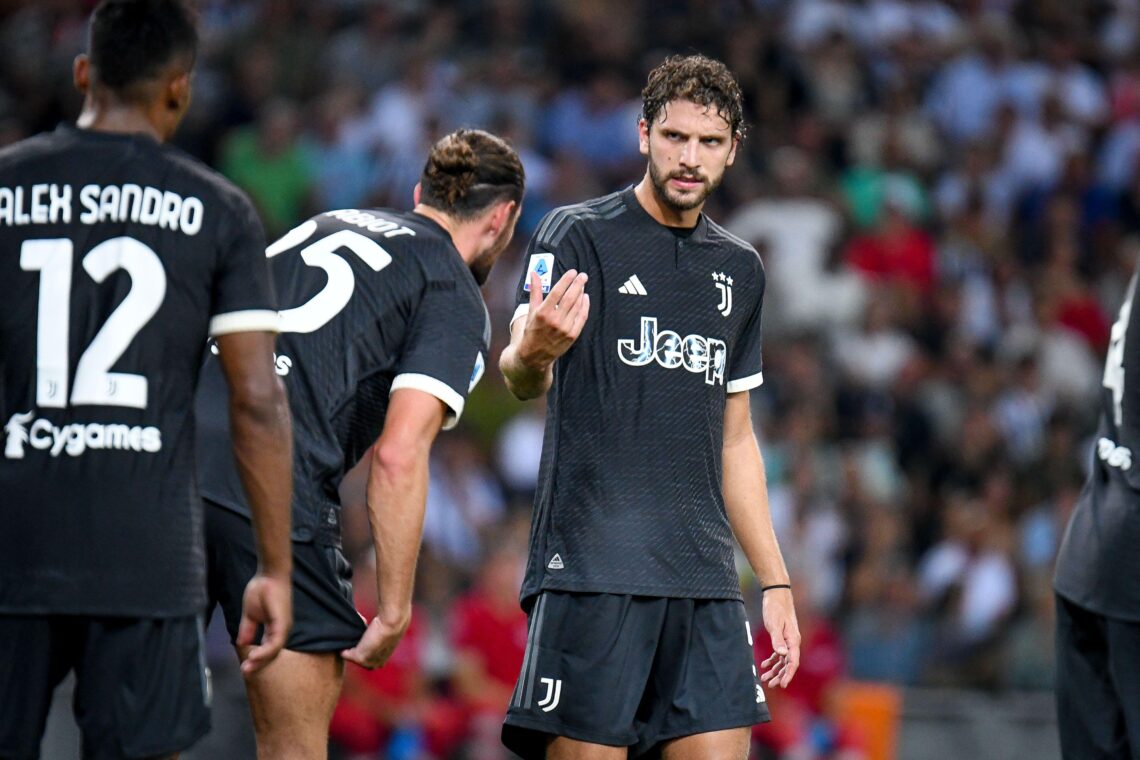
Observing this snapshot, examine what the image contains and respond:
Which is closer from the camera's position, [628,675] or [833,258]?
[628,675]

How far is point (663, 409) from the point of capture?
5.62 meters

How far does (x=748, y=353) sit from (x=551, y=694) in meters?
1.35

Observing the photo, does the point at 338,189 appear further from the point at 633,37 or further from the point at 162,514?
the point at 162,514

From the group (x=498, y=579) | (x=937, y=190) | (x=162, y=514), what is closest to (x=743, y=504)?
(x=162, y=514)

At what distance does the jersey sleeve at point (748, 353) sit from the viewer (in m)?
5.91

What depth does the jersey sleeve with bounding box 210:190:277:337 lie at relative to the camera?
4230mm

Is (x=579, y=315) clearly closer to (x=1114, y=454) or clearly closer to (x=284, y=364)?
(x=284, y=364)

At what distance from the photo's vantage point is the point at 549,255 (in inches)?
221

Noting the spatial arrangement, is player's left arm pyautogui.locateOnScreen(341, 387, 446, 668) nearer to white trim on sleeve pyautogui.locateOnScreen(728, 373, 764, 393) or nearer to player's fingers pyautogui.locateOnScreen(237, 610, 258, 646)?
player's fingers pyautogui.locateOnScreen(237, 610, 258, 646)

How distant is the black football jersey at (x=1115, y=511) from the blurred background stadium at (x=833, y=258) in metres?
4.52

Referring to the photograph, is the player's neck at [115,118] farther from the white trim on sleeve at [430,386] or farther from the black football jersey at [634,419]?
the black football jersey at [634,419]

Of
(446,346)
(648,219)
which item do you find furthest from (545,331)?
(648,219)

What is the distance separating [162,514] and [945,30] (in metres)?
13.5

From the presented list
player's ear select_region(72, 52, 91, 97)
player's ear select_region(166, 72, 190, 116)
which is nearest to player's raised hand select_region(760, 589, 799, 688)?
player's ear select_region(166, 72, 190, 116)
